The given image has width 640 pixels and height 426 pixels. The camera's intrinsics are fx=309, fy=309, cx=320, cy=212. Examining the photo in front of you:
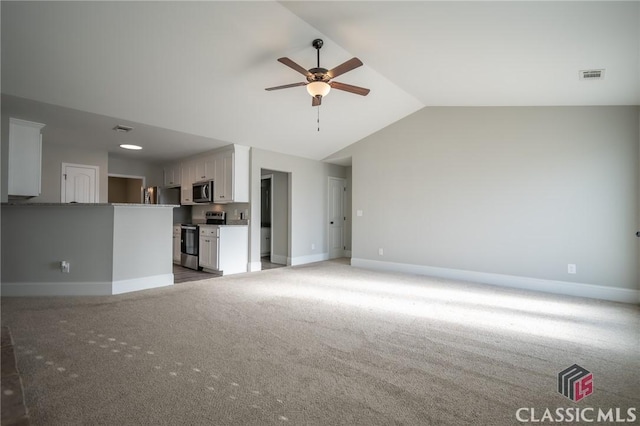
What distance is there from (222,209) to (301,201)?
65.9 inches

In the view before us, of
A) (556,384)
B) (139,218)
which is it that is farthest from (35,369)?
(556,384)

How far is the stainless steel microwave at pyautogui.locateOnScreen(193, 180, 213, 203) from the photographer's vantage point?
Result: 6168 mm

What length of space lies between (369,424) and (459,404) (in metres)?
0.59

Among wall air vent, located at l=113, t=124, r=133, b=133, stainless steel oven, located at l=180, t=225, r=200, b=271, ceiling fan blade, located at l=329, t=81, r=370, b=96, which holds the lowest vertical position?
stainless steel oven, located at l=180, t=225, r=200, b=271

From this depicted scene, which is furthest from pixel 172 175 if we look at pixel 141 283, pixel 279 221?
pixel 141 283

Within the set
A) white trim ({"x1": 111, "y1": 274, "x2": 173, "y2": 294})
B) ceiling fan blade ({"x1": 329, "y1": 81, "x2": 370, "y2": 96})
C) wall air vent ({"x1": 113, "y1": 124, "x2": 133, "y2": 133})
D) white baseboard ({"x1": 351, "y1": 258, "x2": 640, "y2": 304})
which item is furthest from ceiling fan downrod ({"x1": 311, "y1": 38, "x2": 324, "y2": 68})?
white baseboard ({"x1": 351, "y1": 258, "x2": 640, "y2": 304})

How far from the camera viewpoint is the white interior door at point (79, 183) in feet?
19.7

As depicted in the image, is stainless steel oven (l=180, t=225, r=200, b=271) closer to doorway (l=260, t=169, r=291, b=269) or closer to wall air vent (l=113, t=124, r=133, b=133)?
doorway (l=260, t=169, r=291, b=269)

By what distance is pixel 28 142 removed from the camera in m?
4.32

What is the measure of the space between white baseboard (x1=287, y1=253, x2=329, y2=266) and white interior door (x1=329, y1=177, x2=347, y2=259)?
259 millimetres

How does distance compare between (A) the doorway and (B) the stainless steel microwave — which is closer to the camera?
(B) the stainless steel microwave

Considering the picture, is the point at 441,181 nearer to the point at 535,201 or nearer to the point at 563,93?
the point at 535,201

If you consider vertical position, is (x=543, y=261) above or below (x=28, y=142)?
below

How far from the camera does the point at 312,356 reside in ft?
7.80
